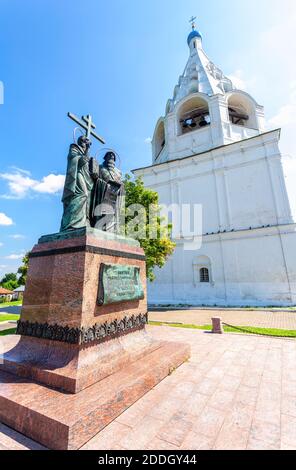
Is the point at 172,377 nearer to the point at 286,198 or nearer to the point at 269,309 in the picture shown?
the point at 269,309

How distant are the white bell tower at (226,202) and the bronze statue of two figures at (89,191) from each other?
15154mm

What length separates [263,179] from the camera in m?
18.3

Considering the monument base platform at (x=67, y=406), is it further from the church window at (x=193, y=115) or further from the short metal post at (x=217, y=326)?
the church window at (x=193, y=115)

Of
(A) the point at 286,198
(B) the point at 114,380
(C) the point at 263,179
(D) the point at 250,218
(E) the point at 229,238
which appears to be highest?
(C) the point at 263,179

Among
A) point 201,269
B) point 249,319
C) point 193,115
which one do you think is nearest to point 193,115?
point 193,115

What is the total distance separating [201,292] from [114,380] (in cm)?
1628

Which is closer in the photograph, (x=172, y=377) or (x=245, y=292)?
(x=172, y=377)

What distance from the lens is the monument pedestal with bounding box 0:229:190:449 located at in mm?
2383

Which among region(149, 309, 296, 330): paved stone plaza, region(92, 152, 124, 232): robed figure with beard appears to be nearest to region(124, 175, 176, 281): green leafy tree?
region(149, 309, 296, 330): paved stone plaza

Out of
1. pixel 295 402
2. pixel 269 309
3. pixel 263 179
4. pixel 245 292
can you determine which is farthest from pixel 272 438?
pixel 263 179

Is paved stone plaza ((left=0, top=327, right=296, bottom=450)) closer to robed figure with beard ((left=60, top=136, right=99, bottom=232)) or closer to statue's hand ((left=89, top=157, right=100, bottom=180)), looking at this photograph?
robed figure with beard ((left=60, top=136, right=99, bottom=232))

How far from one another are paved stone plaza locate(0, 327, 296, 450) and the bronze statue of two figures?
9.59 feet

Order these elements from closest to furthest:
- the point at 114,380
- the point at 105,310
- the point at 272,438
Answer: the point at 272,438, the point at 114,380, the point at 105,310
